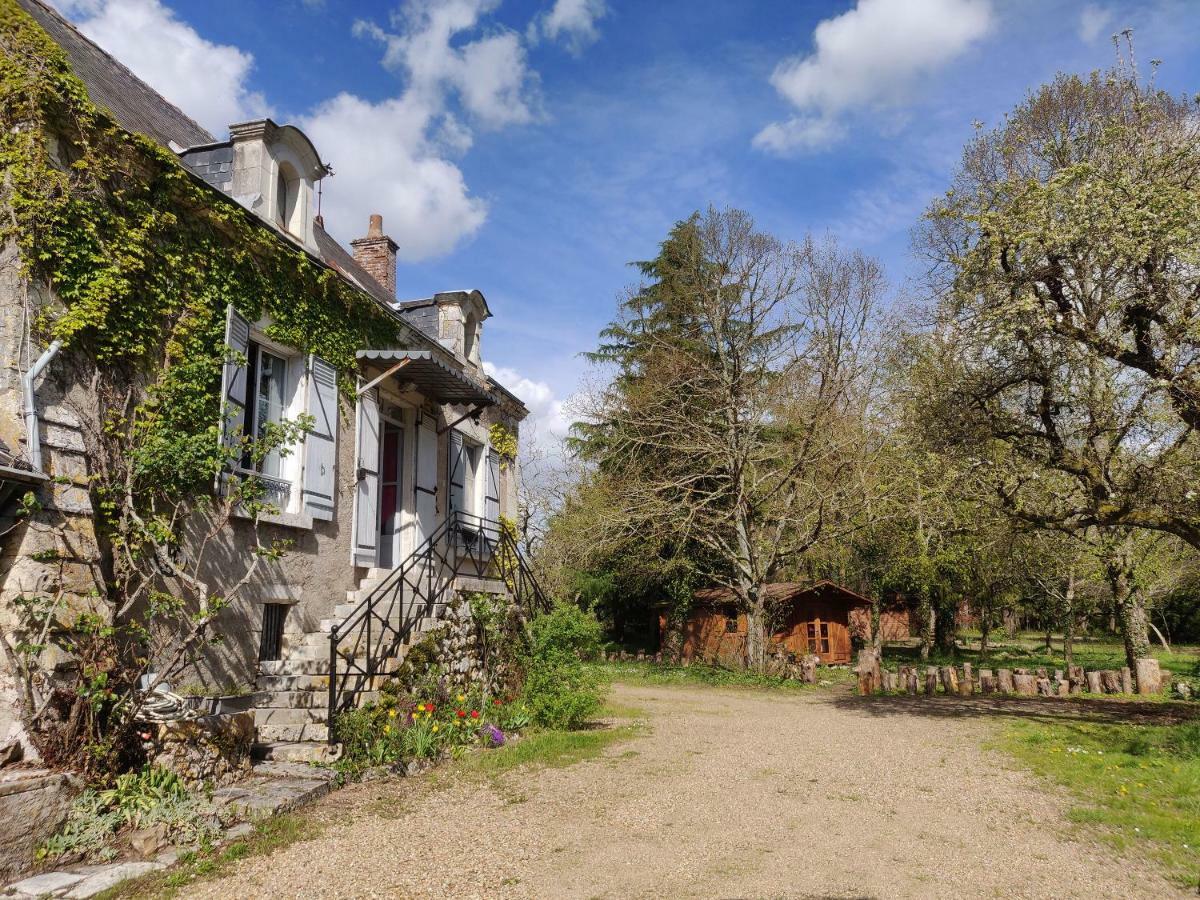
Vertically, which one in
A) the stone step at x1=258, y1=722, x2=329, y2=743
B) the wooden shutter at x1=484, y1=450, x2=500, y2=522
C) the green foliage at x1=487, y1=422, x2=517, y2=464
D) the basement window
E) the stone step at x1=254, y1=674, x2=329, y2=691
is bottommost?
the stone step at x1=258, y1=722, x2=329, y2=743

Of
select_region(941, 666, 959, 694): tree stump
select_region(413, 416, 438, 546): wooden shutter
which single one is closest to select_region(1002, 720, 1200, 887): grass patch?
select_region(941, 666, 959, 694): tree stump

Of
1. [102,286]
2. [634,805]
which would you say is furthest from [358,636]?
[102,286]

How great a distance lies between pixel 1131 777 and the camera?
7.47m

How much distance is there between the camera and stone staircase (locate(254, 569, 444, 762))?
7.39 metres

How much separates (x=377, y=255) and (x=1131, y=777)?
13.3 meters

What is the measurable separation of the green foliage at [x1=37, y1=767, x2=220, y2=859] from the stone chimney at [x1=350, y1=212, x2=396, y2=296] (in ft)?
34.2

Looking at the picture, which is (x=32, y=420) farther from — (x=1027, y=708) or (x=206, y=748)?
(x=1027, y=708)

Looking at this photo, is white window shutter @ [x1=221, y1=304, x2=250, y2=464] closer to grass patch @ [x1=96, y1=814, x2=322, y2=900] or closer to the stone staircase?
the stone staircase

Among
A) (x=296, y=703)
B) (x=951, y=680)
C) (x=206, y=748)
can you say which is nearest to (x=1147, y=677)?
(x=951, y=680)

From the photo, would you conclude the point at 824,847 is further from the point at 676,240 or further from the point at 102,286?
the point at 676,240

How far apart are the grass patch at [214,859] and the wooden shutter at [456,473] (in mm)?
7243

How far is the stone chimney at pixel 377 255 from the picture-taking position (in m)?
14.6

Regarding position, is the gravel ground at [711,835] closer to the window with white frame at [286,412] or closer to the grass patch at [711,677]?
the window with white frame at [286,412]

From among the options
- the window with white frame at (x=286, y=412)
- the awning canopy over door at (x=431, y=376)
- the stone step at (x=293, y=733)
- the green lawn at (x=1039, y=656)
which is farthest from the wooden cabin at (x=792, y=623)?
the stone step at (x=293, y=733)
